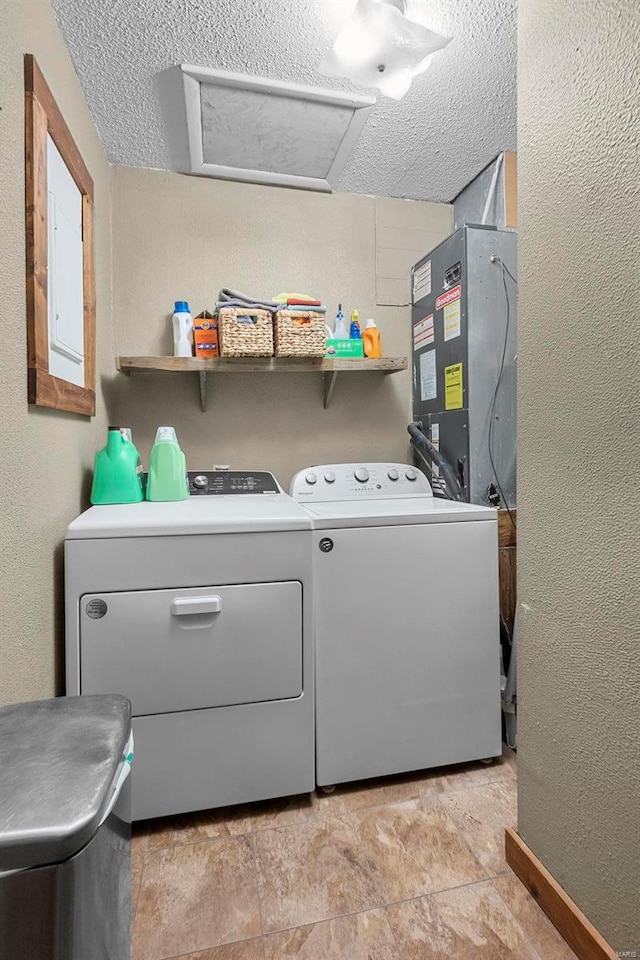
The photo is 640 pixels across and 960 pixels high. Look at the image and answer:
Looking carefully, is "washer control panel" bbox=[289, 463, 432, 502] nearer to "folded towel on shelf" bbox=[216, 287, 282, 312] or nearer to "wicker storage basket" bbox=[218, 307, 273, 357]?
"wicker storage basket" bbox=[218, 307, 273, 357]

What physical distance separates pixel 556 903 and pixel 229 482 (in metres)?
1.67

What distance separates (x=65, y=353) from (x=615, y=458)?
57.6 inches

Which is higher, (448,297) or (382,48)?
(382,48)

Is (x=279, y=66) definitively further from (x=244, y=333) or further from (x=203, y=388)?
(x=203, y=388)

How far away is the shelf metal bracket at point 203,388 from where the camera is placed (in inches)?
85.9

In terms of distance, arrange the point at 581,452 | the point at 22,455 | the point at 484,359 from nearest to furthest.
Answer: the point at 581,452, the point at 22,455, the point at 484,359

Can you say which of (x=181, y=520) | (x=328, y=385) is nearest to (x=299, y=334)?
(x=328, y=385)

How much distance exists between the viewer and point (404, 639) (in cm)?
161

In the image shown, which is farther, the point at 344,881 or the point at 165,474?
the point at 165,474

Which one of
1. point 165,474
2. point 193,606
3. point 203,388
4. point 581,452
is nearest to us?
point 581,452

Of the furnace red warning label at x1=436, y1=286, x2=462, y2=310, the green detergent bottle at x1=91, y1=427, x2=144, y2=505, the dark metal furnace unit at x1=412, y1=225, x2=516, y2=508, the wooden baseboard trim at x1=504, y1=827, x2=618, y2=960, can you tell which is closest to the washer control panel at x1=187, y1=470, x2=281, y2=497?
the green detergent bottle at x1=91, y1=427, x2=144, y2=505

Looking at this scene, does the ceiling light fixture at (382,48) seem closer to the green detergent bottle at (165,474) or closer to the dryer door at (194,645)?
the green detergent bottle at (165,474)

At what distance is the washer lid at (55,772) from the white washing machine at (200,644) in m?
0.57

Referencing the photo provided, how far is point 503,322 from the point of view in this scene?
6.45 ft
